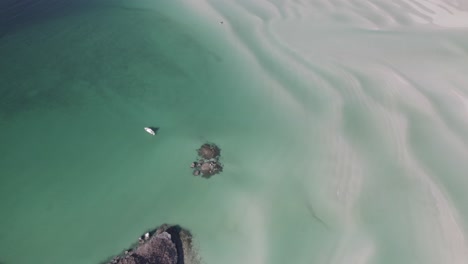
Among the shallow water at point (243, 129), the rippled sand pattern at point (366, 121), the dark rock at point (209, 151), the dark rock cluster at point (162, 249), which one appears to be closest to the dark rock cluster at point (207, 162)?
the dark rock at point (209, 151)

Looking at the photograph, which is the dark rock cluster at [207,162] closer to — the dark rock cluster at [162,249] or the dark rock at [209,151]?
the dark rock at [209,151]

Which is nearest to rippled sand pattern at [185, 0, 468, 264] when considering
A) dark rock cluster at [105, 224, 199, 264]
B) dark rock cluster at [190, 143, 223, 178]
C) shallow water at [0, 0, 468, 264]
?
shallow water at [0, 0, 468, 264]

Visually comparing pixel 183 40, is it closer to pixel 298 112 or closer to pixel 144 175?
pixel 298 112

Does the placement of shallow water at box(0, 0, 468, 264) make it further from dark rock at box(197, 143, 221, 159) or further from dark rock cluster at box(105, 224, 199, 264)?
dark rock cluster at box(105, 224, 199, 264)

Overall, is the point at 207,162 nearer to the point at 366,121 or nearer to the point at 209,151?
the point at 209,151

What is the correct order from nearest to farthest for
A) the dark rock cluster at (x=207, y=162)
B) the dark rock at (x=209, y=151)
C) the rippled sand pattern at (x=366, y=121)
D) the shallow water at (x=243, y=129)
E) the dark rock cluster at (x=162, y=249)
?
the dark rock cluster at (x=162, y=249), the rippled sand pattern at (x=366, y=121), the shallow water at (x=243, y=129), the dark rock cluster at (x=207, y=162), the dark rock at (x=209, y=151)

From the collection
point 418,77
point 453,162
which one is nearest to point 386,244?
point 453,162

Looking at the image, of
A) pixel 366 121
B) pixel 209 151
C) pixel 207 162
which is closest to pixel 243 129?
pixel 209 151
